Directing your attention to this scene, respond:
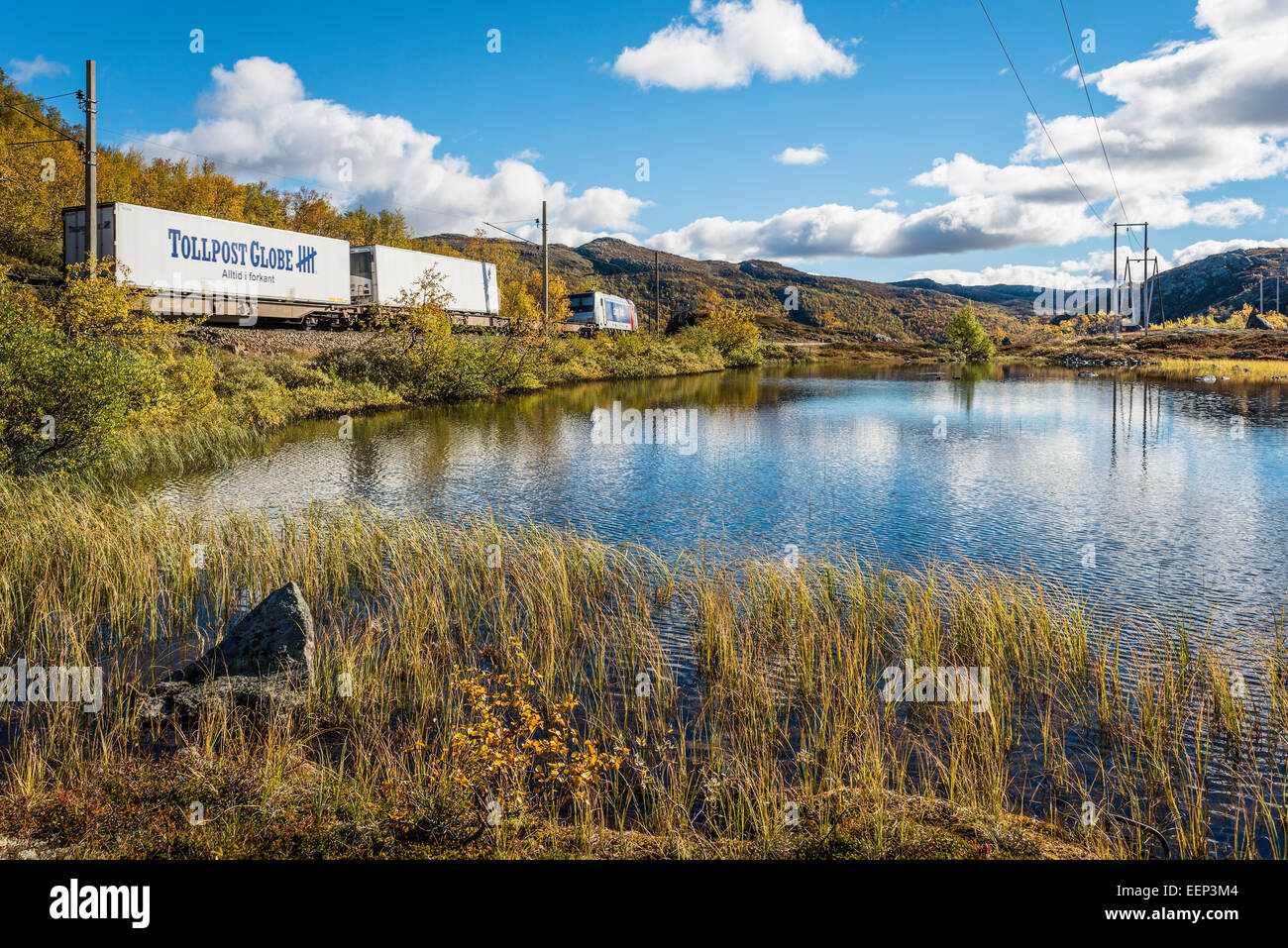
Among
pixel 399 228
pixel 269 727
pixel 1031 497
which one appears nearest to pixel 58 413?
pixel 269 727

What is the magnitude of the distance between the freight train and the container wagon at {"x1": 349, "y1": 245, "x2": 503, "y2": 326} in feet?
0.17

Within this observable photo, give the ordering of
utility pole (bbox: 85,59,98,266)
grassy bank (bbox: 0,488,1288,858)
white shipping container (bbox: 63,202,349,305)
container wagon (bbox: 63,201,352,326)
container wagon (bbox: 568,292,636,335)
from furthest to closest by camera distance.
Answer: container wagon (bbox: 568,292,636,335)
container wagon (bbox: 63,201,352,326)
white shipping container (bbox: 63,202,349,305)
utility pole (bbox: 85,59,98,266)
grassy bank (bbox: 0,488,1288,858)

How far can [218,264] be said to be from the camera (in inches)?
1225

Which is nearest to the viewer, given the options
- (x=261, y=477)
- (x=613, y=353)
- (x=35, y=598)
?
(x=35, y=598)

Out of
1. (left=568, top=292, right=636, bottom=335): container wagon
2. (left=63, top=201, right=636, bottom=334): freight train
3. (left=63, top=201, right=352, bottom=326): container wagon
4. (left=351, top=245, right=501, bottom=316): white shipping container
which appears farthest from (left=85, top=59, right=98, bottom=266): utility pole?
(left=568, top=292, right=636, bottom=335): container wagon

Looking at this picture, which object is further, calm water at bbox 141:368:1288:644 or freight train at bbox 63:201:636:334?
freight train at bbox 63:201:636:334

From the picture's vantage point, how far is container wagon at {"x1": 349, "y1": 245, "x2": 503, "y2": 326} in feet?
131

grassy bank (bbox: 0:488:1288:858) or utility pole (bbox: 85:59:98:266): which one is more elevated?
utility pole (bbox: 85:59:98:266)

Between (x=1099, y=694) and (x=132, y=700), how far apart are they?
8.13m

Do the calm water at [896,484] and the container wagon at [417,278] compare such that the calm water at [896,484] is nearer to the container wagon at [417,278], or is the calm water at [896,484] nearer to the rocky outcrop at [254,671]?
the rocky outcrop at [254,671]

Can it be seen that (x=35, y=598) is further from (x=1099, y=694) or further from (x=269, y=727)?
(x=1099, y=694)

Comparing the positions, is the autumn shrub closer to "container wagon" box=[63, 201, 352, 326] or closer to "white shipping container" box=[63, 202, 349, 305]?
"white shipping container" box=[63, 202, 349, 305]

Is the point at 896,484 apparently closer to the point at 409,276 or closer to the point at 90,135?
the point at 90,135
